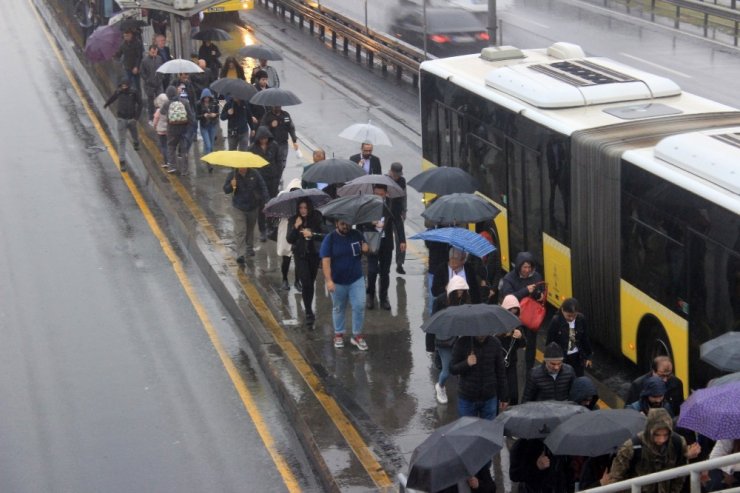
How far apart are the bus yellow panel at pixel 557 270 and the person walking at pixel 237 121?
765 cm

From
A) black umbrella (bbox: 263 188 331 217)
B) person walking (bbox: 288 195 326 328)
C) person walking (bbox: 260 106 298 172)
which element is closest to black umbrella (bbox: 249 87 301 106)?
person walking (bbox: 260 106 298 172)

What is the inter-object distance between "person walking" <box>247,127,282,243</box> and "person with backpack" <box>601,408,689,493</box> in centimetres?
981

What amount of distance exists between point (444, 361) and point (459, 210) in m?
2.10

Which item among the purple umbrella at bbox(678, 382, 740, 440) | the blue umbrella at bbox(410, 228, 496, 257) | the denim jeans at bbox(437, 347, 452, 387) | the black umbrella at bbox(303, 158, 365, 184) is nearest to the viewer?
the purple umbrella at bbox(678, 382, 740, 440)

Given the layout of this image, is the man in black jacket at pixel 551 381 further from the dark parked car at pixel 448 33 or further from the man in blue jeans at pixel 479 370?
the dark parked car at pixel 448 33

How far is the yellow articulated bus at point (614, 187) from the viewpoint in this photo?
12000 millimetres

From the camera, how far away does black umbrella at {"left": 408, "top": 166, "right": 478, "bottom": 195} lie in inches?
615

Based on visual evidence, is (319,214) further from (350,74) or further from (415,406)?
Result: (350,74)

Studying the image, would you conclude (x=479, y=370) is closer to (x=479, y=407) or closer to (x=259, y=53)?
(x=479, y=407)

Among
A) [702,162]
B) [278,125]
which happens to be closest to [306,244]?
[702,162]

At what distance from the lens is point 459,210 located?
46.6 ft

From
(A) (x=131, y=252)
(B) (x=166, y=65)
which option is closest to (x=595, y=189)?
(A) (x=131, y=252)

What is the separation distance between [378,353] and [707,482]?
5.60 m

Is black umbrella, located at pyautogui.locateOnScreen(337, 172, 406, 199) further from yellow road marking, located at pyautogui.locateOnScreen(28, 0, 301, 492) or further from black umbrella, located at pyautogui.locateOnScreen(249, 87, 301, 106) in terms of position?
black umbrella, located at pyautogui.locateOnScreen(249, 87, 301, 106)
